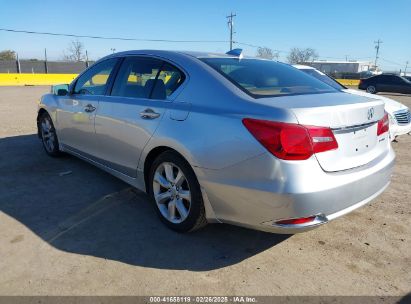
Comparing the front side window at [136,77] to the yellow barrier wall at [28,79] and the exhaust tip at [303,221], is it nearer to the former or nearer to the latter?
the exhaust tip at [303,221]

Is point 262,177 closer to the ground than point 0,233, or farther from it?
farther from it

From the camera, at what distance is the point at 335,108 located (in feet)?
8.82

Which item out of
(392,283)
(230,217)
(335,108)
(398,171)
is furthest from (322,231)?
(398,171)

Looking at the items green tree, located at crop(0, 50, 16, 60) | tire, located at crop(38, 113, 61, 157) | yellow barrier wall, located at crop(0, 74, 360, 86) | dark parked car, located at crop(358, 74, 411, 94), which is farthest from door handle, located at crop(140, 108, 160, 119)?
green tree, located at crop(0, 50, 16, 60)

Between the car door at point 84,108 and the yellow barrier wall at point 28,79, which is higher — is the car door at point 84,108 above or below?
above

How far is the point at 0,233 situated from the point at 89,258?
1.01 metres

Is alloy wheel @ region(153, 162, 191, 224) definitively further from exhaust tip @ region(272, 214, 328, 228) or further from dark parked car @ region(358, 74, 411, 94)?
dark parked car @ region(358, 74, 411, 94)

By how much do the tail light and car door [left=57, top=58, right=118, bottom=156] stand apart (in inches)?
95.3

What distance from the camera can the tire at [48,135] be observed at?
5.68 meters

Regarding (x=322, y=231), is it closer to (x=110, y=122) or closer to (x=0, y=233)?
(x=110, y=122)

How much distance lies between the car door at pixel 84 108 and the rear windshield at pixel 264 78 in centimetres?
155

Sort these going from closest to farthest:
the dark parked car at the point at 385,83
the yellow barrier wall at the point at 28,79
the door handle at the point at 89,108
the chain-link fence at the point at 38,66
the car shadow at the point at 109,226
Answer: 1. the car shadow at the point at 109,226
2. the door handle at the point at 89,108
3. the dark parked car at the point at 385,83
4. the yellow barrier wall at the point at 28,79
5. the chain-link fence at the point at 38,66

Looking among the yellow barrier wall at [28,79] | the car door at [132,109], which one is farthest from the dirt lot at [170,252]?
the yellow barrier wall at [28,79]

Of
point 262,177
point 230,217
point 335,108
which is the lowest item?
point 230,217
